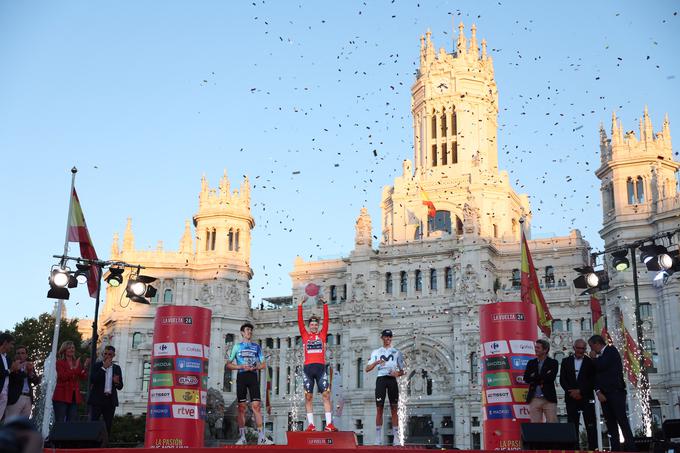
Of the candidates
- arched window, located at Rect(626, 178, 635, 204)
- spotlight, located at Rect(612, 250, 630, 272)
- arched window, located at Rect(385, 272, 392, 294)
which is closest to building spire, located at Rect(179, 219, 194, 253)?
arched window, located at Rect(385, 272, 392, 294)

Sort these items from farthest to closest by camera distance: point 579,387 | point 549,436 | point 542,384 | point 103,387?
point 103,387
point 542,384
point 579,387
point 549,436

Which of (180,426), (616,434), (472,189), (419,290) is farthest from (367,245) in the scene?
(616,434)

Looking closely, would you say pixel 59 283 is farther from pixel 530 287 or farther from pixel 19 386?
pixel 530 287

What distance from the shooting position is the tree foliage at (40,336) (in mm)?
64812

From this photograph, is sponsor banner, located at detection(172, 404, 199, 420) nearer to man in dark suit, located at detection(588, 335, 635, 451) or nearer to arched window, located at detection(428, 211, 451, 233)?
man in dark suit, located at detection(588, 335, 635, 451)

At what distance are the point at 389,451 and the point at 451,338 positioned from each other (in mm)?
A: 50886

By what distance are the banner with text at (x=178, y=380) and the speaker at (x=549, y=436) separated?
1105 cm

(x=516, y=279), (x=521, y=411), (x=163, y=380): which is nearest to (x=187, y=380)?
(x=163, y=380)

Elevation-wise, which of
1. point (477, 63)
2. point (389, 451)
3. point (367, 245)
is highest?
point (477, 63)

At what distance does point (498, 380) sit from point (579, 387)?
294cm

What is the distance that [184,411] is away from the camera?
22.0 meters

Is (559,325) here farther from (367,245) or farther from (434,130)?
(434,130)

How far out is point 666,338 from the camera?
181ft

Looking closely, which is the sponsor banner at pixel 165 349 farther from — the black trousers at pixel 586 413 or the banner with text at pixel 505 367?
the black trousers at pixel 586 413
